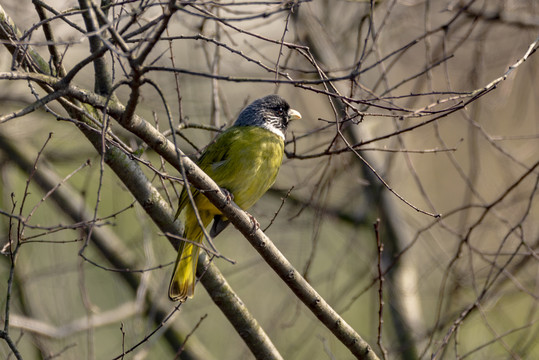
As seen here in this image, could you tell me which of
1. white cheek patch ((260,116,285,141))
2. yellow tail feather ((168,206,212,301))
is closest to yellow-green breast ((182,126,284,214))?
yellow tail feather ((168,206,212,301))

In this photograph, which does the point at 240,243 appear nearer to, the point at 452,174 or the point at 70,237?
the point at 70,237

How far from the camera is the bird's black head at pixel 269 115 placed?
16.7ft

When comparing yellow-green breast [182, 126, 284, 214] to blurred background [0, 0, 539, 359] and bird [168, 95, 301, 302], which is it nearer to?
bird [168, 95, 301, 302]

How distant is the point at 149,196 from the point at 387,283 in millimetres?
3403

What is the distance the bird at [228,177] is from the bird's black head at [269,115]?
0.83ft

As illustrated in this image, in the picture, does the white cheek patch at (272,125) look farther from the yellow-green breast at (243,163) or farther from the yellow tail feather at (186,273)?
the yellow tail feather at (186,273)

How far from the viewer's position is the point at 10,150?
237 inches

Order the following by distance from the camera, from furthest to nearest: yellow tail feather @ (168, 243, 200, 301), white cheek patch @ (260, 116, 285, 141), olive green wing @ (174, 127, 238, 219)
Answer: white cheek patch @ (260, 116, 285, 141), olive green wing @ (174, 127, 238, 219), yellow tail feather @ (168, 243, 200, 301)

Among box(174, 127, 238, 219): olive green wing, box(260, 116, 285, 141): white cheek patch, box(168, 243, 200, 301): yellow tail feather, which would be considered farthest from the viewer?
box(260, 116, 285, 141): white cheek patch

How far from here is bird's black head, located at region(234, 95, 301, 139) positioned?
5.09m

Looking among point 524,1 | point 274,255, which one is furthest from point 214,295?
point 524,1

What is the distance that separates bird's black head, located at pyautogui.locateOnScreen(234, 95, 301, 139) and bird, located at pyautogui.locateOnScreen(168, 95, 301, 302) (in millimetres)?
254

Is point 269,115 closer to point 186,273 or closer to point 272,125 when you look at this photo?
point 272,125

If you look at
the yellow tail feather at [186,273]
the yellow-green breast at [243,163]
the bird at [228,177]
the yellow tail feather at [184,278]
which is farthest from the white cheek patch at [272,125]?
the yellow tail feather at [184,278]
